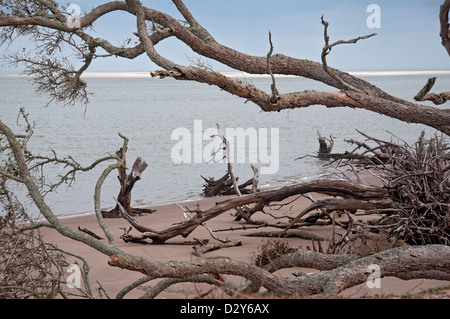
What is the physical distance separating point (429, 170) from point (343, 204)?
165 centimetres

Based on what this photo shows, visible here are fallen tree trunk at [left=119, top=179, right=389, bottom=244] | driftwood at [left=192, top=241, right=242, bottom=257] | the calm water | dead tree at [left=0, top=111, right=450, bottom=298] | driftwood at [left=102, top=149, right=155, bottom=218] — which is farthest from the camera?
the calm water

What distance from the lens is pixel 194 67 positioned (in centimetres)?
811

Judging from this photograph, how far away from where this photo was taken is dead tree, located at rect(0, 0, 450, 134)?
8.33 metres

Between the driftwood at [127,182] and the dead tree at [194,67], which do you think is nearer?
the dead tree at [194,67]

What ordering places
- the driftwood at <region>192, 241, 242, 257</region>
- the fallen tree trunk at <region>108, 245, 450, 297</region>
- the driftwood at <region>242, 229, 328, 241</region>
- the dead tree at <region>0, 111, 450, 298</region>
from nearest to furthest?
the fallen tree trunk at <region>108, 245, 450, 297</region> < the dead tree at <region>0, 111, 450, 298</region> < the driftwood at <region>192, 241, 242, 257</region> < the driftwood at <region>242, 229, 328, 241</region>

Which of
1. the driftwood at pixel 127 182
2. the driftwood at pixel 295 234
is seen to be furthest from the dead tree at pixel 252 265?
the driftwood at pixel 127 182

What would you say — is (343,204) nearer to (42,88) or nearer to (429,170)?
(429,170)

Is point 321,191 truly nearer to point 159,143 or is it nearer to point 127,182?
point 127,182

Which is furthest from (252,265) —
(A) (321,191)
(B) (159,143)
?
(B) (159,143)

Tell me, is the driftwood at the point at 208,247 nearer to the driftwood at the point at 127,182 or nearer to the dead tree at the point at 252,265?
the dead tree at the point at 252,265

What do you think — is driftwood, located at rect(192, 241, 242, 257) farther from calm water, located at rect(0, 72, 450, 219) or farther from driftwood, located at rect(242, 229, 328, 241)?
calm water, located at rect(0, 72, 450, 219)

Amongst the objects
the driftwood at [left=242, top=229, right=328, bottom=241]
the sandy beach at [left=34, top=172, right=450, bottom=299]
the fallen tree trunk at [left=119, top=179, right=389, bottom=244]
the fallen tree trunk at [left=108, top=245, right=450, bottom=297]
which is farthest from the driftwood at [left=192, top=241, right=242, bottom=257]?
the fallen tree trunk at [left=108, top=245, right=450, bottom=297]

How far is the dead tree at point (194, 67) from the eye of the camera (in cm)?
833
